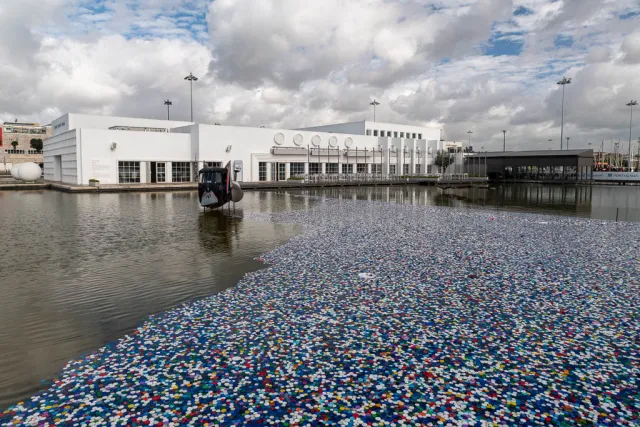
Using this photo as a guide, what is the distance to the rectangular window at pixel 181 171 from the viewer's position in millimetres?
48625

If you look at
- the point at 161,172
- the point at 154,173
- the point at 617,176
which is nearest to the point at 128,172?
the point at 154,173

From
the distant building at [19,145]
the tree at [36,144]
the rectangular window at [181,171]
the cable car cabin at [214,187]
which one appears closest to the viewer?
the cable car cabin at [214,187]

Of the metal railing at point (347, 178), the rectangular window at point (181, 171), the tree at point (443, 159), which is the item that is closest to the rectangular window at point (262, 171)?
the metal railing at point (347, 178)

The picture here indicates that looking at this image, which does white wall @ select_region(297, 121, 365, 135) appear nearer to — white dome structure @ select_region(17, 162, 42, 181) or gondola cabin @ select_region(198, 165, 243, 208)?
Answer: white dome structure @ select_region(17, 162, 42, 181)

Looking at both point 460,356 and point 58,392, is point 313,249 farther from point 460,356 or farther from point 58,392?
point 58,392

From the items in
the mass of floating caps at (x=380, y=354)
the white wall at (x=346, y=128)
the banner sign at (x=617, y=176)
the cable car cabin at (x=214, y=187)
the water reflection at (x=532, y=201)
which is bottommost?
the mass of floating caps at (x=380, y=354)

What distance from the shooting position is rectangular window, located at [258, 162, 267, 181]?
54.7m

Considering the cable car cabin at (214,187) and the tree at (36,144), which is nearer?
the cable car cabin at (214,187)

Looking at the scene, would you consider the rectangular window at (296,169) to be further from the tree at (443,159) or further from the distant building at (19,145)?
the distant building at (19,145)

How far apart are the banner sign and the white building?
33.0 metres

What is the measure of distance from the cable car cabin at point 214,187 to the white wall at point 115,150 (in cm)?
2435

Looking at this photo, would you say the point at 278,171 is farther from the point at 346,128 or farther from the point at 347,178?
the point at 346,128

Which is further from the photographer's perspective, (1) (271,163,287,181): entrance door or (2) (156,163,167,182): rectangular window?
(1) (271,163,287,181): entrance door

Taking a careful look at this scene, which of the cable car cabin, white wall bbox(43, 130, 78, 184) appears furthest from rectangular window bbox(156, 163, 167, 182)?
the cable car cabin
